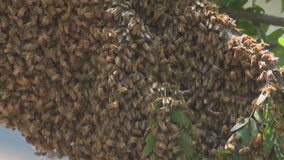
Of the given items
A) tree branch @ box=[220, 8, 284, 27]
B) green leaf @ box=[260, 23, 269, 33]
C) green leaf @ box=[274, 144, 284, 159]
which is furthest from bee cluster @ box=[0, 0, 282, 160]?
green leaf @ box=[260, 23, 269, 33]

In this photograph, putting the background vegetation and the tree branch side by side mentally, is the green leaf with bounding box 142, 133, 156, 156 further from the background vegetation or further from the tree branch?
the tree branch

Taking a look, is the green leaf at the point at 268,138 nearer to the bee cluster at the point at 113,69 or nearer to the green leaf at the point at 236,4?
the bee cluster at the point at 113,69

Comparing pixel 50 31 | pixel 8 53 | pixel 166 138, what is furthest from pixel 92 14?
pixel 166 138

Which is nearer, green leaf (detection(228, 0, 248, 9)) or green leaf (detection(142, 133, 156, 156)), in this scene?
green leaf (detection(142, 133, 156, 156))

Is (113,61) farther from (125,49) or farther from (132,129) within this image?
(132,129)

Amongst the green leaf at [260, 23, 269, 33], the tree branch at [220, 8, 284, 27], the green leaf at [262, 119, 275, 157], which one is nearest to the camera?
the green leaf at [262, 119, 275, 157]

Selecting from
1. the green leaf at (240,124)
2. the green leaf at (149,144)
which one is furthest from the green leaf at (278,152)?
the green leaf at (149,144)
